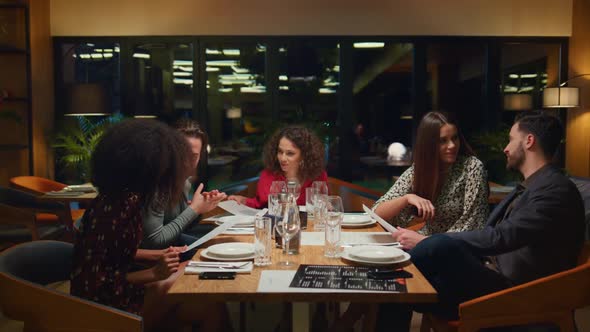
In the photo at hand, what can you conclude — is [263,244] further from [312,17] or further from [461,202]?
[312,17]

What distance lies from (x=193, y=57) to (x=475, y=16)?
11.2 ft

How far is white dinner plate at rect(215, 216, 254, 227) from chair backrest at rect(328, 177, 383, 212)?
183cm

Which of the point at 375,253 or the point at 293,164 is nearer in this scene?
the point at 375,253

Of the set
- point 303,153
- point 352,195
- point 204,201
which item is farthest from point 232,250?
point 352,195

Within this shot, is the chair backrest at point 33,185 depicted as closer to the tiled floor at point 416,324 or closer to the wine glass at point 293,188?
the tiled floor at point 416,324

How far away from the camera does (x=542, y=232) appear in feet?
7.00

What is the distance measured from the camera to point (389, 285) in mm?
1755

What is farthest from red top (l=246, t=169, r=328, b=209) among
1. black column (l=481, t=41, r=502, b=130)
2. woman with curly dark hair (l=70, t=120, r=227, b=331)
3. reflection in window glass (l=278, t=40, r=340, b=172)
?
Answer: black column (l=481, t=41, r=502, b=130)

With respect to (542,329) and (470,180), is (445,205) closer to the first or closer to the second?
(470,180)

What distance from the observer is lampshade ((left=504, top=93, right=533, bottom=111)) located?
268 inches

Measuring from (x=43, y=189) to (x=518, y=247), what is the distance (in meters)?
4.76

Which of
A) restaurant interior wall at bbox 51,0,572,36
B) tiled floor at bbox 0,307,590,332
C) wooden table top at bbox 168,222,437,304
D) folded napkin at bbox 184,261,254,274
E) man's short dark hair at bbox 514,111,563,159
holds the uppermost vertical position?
restaurant interior wall at bbox 51,0,572,36

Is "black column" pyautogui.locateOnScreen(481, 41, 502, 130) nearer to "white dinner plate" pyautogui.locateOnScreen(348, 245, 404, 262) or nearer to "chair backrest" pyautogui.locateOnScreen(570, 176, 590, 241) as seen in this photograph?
"chair backrest" pyautogui.locateOnScreen(570, 176, 590, 241)

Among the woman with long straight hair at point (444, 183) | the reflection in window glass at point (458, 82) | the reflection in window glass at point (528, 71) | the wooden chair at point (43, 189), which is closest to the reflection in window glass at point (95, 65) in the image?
the wooden chair at point (43, 189)
